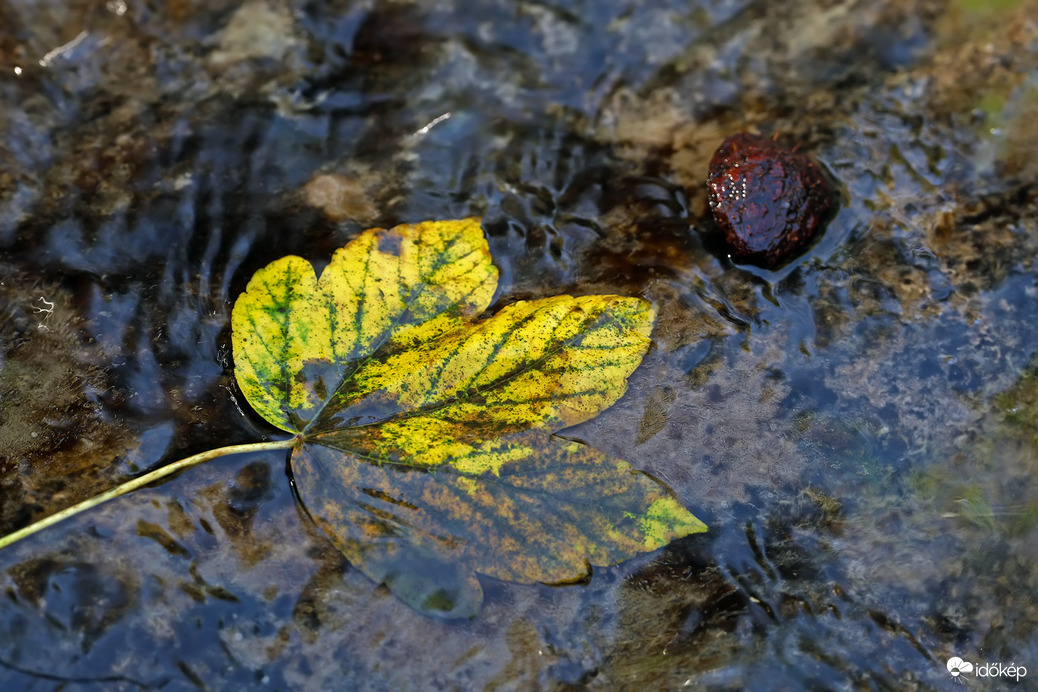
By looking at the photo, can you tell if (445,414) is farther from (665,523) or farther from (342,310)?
(665,523)

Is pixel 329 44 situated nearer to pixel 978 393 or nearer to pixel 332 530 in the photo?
pixel 332 530

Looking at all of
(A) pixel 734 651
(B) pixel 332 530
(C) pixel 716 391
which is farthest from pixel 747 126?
(B) pixel 332 530
